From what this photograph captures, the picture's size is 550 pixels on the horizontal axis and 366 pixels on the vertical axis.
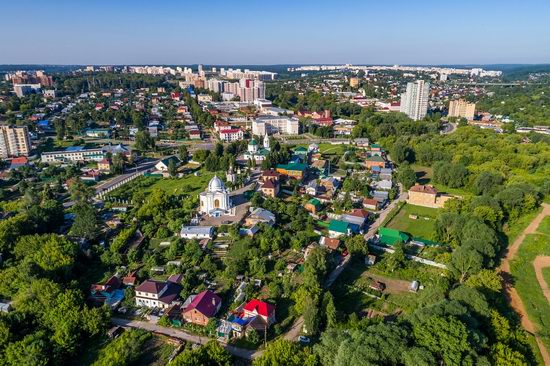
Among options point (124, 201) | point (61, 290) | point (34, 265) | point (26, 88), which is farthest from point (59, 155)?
point (26, 88)

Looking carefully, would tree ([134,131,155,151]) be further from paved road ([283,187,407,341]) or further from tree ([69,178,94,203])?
paved road ([283,187,407,341])

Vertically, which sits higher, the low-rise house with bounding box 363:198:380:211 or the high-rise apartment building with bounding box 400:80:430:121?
the high-rise apartment building with bounding box 400:80:430:121

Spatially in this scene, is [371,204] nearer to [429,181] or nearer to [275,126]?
[429,181]

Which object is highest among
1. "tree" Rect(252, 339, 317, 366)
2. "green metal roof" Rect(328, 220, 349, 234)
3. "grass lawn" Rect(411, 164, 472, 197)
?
"tree" Rect(252, 339, 317, 366)

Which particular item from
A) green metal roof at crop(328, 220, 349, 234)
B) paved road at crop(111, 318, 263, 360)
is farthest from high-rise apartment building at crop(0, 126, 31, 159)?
green metal roof at crop(328, 220, 349, 234)

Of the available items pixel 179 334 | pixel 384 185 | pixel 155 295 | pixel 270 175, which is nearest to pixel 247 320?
pixel 179 334

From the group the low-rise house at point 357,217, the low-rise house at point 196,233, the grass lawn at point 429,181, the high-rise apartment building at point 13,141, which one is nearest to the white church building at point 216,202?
the low-rise house at point 196,233

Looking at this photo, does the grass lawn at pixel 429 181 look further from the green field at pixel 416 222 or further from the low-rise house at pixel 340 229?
the low-rise house at pixel 340 229
